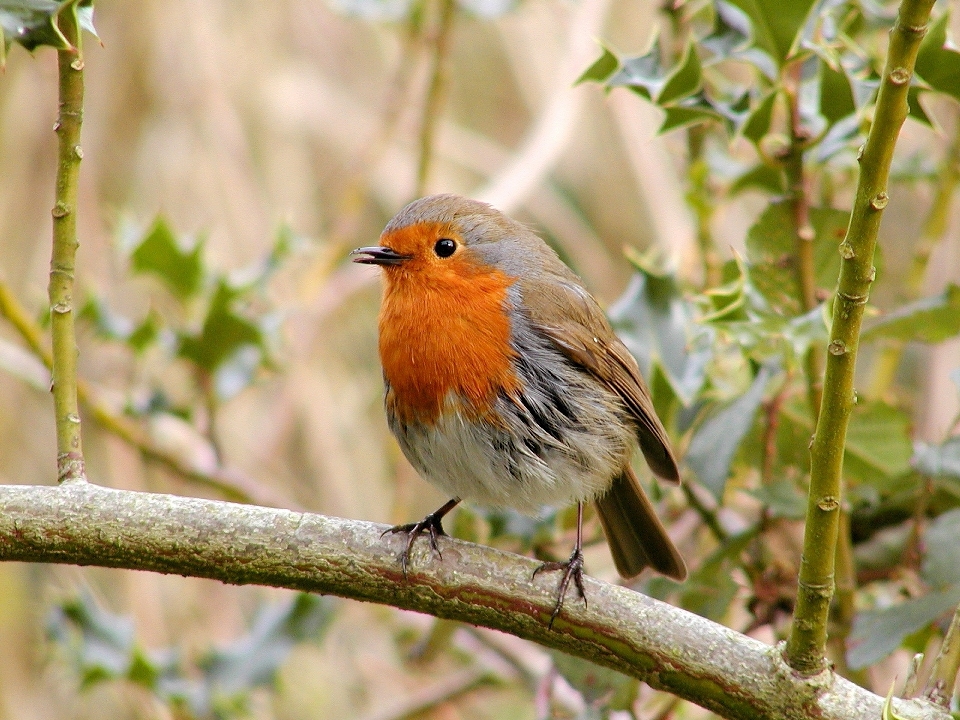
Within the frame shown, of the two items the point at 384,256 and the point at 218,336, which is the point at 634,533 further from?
the point at 218,336

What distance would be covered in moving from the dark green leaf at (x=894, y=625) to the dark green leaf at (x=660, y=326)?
722 mm

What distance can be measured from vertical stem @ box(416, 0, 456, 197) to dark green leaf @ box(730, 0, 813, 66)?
1.51 meters

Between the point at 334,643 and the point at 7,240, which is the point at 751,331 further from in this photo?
the point at 7,240

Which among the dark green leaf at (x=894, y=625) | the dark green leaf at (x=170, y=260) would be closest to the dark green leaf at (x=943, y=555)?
the dark green leaf at (x=894, y=625)

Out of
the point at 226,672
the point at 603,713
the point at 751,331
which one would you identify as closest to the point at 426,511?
the point at 226,672

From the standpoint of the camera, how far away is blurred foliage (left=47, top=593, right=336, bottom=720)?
3.00 metres

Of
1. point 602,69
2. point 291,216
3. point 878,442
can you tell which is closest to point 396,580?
point 602,69

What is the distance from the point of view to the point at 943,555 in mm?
2326

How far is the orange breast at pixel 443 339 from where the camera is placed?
2.59 m

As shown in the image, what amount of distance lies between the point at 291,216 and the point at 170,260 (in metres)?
0.94

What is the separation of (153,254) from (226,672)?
1.24 m

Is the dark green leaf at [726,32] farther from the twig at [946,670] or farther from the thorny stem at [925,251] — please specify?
the twig at [946,670]

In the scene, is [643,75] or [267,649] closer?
[643,75]

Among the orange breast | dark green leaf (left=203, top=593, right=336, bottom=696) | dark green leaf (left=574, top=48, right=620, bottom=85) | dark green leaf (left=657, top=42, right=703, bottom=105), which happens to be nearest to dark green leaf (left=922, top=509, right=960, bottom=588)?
the orange breast
